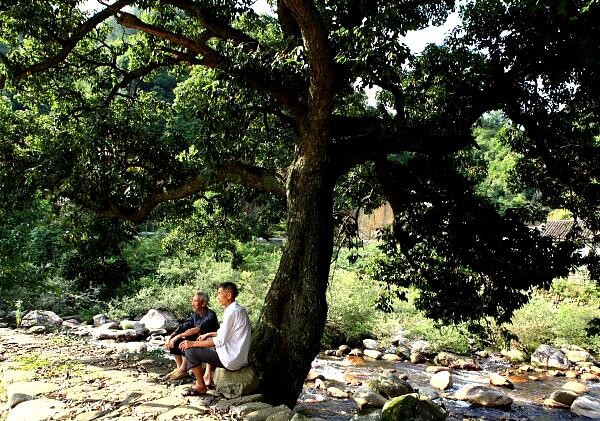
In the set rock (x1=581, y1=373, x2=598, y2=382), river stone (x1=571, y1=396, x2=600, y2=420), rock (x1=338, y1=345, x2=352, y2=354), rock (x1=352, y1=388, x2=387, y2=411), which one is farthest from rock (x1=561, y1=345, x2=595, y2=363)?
rock (x1=352, y1=388, x2=387, y2=411)

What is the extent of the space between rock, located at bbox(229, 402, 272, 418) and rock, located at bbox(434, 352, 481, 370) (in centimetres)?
860

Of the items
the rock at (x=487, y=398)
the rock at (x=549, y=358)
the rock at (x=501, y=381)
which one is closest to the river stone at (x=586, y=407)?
the rock at (x=487, y=398)

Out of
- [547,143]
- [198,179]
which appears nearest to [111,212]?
[198,179]

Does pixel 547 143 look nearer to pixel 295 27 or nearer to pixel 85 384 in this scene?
pixel 295 27

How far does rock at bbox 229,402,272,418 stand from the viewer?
5117mm

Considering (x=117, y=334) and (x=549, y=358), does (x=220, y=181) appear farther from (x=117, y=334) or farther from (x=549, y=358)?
(x=549, y=358)

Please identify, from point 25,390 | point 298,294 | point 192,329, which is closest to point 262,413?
point 298,294

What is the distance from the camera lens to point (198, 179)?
7.21 m

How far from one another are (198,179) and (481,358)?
399 inches

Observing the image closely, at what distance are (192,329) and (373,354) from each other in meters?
8.03

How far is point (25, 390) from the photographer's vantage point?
19.7 feet

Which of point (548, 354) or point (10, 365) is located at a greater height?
point (10, 365)

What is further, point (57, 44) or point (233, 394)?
point (57, 44)

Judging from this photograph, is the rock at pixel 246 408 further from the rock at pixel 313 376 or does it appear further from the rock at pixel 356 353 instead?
the rock at pixel 356 353
